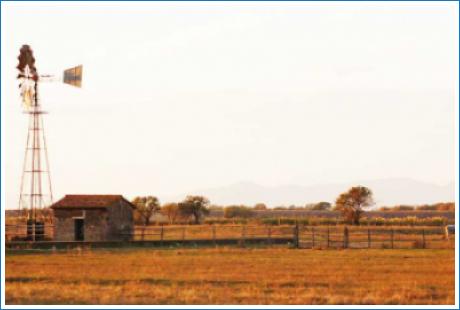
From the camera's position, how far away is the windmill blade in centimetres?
4888

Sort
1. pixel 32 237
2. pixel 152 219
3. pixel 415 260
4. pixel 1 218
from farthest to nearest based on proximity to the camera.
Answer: pixel 152 219, pixel 32 237, pixel 415 260, pixel 1 218

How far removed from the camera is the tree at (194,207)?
296ft

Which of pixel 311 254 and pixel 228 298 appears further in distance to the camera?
pixel 311 254

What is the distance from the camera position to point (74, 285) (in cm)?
2498

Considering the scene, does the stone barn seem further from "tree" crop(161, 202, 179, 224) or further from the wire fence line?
"tree" crop(161, 202, 179, 224)

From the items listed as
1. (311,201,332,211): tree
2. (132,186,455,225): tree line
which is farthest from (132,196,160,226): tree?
(311,201,332,211): tree

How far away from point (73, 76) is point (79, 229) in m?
8.85

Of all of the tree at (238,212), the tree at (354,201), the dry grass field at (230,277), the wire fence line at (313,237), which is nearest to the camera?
the dry grass field at (230,277)

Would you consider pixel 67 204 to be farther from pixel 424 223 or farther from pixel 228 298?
pixel 424 223

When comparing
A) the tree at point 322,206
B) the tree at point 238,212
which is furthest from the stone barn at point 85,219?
the tree at point 322,206

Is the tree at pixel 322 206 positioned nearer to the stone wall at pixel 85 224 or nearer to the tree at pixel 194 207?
the tree at pixel 194 207

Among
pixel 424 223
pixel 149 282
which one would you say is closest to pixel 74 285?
pixel 149 282

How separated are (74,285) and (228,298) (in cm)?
539

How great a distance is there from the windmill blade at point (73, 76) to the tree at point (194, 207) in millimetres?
41028
